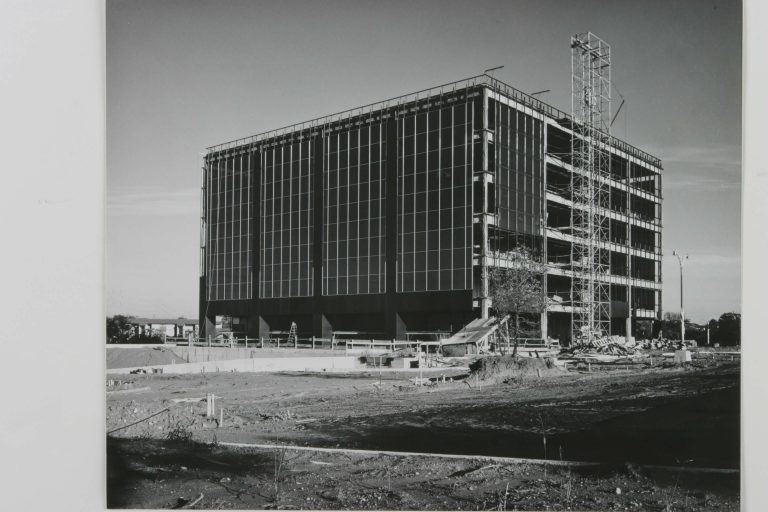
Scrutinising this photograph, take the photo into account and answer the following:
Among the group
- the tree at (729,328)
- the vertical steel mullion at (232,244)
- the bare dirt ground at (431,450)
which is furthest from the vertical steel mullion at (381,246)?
the tree at (729,328)

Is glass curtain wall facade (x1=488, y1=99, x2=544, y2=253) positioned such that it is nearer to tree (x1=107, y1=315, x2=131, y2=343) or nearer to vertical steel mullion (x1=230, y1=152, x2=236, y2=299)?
vertical steel mullion (x1=230, y1=152, x2=236, y2=299)

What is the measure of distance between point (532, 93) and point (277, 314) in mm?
11509

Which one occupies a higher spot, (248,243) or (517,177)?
(517,177)

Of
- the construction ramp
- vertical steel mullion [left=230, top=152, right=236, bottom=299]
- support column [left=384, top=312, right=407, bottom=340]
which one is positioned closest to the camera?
vertical steel mullion [left=230, top=152, right=236, bottom=299]

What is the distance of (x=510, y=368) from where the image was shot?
16.3 metres

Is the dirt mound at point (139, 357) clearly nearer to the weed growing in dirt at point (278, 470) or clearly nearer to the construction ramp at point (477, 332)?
the weed growing in dirt at point (278, 470)

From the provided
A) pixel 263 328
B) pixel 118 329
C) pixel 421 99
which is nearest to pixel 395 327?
pixel 263 328

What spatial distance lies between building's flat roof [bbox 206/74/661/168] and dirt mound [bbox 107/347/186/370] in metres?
3.14

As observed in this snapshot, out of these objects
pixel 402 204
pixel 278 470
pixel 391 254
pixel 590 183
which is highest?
pixel 402 204

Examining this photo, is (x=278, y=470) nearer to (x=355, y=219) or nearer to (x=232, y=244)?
(x=232, y=244)

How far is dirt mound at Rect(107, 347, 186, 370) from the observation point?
29.7ft

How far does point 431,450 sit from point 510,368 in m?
7.92

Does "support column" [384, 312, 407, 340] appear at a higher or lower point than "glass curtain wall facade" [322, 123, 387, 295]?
lower

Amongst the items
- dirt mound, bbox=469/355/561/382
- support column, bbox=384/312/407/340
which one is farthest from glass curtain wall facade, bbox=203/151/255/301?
dirt mound, bbox=469/355/561/382
